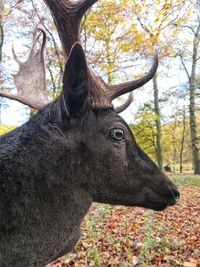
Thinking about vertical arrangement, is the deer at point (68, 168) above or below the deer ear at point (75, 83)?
below

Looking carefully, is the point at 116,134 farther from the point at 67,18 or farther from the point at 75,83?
the point at 67,18

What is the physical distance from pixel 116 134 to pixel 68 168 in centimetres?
41

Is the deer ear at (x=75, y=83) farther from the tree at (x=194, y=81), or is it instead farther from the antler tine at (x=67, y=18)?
the tree at (x=194, y=81)

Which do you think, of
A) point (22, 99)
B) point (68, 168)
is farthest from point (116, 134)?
point (22, 99)

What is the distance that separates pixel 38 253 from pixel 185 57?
70.9 ft

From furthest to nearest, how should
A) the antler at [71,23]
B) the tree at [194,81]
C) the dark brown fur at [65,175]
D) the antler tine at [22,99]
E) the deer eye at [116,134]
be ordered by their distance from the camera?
the tree at [194,81], the antler tine at [22,99], the antler at [71,23], the deer eye at [116,134], the dark brown fur at [65,175]

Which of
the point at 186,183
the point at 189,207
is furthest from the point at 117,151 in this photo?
the point at 186,183

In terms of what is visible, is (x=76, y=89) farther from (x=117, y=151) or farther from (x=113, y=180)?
(x=113, y=180)

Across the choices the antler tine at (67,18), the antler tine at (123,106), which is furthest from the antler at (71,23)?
the antler tine at (123,106)

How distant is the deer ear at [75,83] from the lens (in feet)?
5.22

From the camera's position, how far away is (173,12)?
20.2ft

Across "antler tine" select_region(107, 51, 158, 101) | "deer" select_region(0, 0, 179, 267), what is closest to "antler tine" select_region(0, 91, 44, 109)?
"deer" select_region(0, 0, 179, 267)

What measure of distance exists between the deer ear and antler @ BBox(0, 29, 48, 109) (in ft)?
2.66

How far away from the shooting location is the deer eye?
189cm
